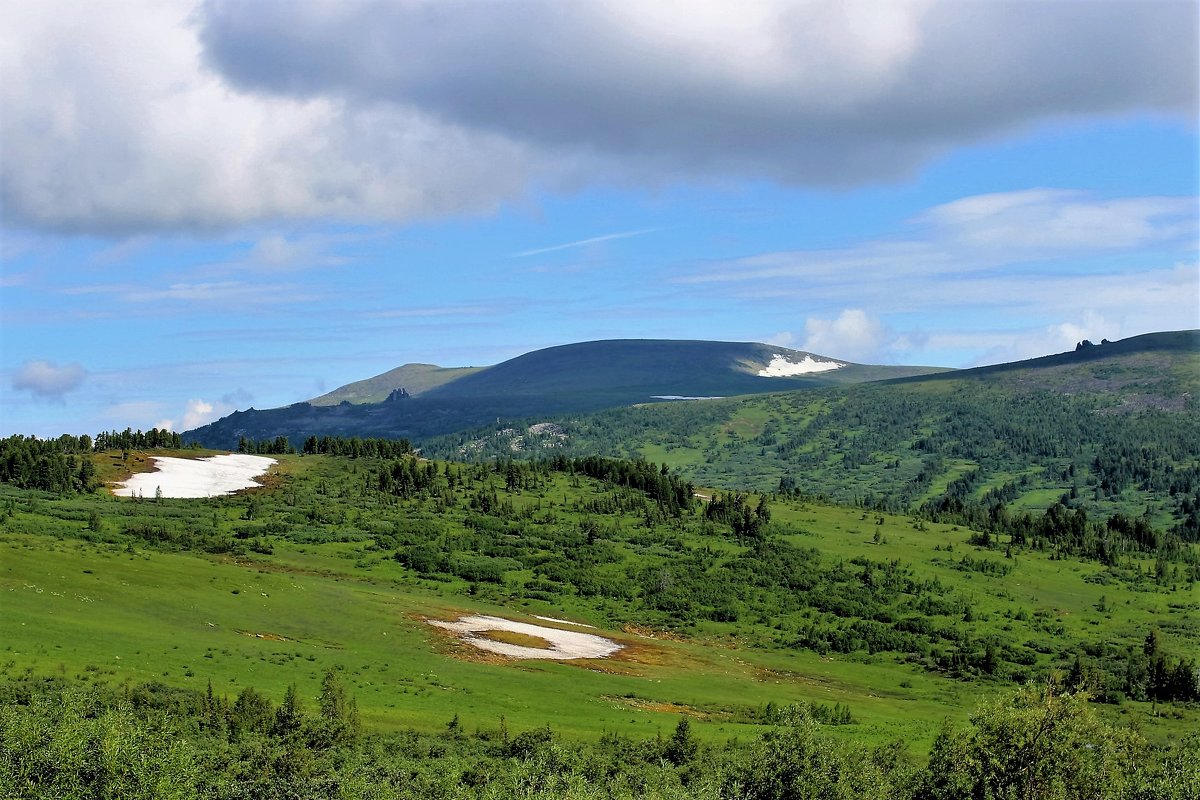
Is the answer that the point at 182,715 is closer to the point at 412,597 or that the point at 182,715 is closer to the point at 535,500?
the point at 412,597

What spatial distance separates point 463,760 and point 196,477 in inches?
5173

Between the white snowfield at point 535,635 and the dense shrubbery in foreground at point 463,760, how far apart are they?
105ft

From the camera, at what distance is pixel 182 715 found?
5872 cm

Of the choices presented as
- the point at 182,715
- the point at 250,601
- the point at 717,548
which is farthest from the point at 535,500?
the point at 182,715

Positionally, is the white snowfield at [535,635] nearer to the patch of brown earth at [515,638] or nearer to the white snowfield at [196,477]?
the patch of brown earth at [515,638]

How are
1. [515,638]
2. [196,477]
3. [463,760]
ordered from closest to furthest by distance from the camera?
[463,760] → [515,638] → [196,477]

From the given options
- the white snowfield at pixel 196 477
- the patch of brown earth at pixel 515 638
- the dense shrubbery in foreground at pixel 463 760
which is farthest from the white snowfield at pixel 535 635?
the white snowfield at pixel 196 477

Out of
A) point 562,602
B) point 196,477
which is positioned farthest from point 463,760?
point 196,477

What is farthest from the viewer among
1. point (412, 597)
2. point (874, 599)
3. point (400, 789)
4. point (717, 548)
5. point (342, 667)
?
point (717, 548)

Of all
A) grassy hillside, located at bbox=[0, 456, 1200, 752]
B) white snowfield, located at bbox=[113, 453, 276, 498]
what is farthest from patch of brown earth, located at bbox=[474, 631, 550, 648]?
white snowfield, located at bbox=[113, 453, 276, 498]

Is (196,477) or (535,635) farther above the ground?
(196,477)

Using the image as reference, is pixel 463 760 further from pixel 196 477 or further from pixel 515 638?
pixel 196 477

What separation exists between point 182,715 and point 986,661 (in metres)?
82.1

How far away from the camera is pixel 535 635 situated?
103 metres
